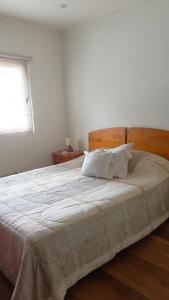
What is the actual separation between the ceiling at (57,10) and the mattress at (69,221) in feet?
6.46

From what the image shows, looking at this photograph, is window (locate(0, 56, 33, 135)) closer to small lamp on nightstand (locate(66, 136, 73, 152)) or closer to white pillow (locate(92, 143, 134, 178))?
small lamp on nightstand (locate(66, 136, 73, 152))

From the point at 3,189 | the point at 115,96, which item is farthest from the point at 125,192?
the point at 115,96

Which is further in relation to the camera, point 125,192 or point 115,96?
point 115,96

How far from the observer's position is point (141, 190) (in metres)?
2.24

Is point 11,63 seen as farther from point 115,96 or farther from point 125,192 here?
point 125,192

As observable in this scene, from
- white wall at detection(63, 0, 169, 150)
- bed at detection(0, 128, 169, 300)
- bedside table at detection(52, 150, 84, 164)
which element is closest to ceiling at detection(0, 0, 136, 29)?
white wall at detection(63, 0, 169, 150)

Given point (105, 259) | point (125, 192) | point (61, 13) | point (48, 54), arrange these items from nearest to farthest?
point (105, 259)
point (125, 192)
point (61, 13)
point (48, 54)

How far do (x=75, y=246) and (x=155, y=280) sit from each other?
2.07ft

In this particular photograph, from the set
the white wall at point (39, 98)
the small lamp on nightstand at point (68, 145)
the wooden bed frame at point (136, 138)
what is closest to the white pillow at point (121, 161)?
the wooden bed frame at point (136, 138)

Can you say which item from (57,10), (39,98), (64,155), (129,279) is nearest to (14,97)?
(39,98)

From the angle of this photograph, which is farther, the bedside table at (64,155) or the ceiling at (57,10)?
the bedside table at (64,155)

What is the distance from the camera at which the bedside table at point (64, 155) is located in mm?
3666

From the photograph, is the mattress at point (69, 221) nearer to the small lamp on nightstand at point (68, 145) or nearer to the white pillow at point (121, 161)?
the white pillow at point (121, 161)

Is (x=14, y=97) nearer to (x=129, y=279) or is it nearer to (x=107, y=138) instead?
(x=107, y=138)
